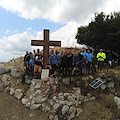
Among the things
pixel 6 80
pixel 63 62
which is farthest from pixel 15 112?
pixel 63 62

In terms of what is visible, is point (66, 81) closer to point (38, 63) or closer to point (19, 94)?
point (38, 63)

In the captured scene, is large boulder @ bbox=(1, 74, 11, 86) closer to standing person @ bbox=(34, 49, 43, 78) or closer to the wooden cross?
standing person @ bbox=(34, 49, 43, 78)

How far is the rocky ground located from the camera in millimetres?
6762

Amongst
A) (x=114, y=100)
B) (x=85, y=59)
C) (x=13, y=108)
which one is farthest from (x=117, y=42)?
(x=13, y=108)

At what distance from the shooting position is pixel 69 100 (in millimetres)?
7266

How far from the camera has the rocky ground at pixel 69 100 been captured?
6762 millimetres

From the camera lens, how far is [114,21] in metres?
14.1

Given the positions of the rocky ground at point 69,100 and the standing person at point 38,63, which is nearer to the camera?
the rocky ground at point 69,100

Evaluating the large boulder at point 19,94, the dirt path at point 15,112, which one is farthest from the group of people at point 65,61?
the dirt path at point 15,112

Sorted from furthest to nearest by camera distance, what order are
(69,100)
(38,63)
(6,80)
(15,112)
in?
1. (6,80)
2. (38,63)
3. (69,100)
4. (15,112)

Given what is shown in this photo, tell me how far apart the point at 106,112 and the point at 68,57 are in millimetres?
4262

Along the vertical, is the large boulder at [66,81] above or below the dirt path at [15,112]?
above

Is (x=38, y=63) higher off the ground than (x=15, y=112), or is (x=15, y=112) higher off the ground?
(x=38, y=63)

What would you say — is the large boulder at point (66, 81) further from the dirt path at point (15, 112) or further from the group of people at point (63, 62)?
the dirt path at point (15, 112)
